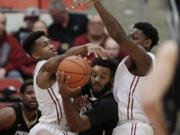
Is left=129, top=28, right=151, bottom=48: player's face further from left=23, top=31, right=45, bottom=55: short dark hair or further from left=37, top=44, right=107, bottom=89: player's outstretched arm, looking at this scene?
left=23, top=31, right=45, bottom=55: short dark hair

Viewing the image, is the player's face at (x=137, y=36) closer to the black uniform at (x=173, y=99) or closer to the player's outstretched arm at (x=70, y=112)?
the player's outstretched arm at (x=70, y=112)

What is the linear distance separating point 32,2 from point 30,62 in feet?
5.70

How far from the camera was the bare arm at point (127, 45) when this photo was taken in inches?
170

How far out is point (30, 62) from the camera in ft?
25.1

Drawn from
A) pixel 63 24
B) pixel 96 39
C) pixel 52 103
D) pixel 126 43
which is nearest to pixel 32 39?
pixel 52 103

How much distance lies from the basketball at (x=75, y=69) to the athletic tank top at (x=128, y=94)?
1.55 feet

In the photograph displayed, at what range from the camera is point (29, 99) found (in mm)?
5598

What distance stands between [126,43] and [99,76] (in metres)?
0.63

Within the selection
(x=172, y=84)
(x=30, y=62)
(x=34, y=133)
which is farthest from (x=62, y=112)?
(x=30, y=62)

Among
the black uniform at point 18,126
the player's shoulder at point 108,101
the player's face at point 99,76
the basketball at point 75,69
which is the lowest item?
the black uniform at point 18,126

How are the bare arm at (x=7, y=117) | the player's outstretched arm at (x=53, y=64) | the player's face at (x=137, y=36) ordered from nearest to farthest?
the player's outstretched arm at (x=53, y=64), the player's face at (x=137, y=36), the bare arm at (x=7, y=117)

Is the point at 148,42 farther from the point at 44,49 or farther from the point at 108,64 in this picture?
the point at 44,49

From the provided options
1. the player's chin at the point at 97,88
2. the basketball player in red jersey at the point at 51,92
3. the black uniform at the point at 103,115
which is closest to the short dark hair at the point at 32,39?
the basketball player in red jersey at the point at 51,92

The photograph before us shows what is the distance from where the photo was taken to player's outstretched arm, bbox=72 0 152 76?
432 cm
